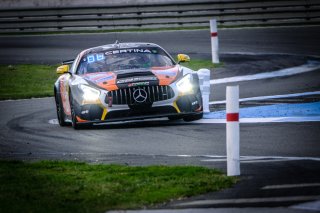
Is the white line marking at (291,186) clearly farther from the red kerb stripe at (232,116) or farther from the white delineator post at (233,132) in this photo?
the red kerb stripe at (232,116)

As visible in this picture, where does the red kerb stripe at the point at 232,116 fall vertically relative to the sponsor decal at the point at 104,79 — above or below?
above

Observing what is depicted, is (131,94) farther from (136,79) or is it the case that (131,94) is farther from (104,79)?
(104,79)

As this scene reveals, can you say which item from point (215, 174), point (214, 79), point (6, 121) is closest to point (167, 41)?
point (214, 79)

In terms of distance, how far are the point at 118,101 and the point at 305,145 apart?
4.18m

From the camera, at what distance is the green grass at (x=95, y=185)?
9.34 meters

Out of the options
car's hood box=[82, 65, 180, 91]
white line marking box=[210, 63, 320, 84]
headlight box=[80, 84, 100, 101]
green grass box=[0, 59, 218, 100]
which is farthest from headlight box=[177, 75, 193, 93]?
green grass box=[0, 59, 218, 100]

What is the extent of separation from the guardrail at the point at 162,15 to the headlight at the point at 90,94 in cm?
1889

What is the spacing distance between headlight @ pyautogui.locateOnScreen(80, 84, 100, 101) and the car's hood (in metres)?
0.11

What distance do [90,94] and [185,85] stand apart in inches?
57.8

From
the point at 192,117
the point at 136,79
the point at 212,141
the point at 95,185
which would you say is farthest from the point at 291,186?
the point at 192,117

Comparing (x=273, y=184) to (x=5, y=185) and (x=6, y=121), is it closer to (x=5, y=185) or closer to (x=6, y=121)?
(x=5, y=185)

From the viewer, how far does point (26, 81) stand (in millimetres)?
27062

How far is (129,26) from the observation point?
124ft

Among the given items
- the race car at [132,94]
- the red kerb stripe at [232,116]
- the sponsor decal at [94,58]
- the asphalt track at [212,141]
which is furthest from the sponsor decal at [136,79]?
the red kerb stripe at [232,116]
